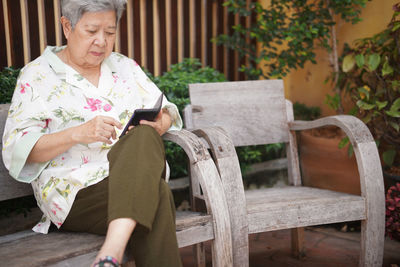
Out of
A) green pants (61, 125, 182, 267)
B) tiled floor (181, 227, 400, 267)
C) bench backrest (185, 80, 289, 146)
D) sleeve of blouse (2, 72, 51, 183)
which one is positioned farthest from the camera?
tiled floor (181, 227, 400, 267)

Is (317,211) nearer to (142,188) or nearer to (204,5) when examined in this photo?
(142,188)

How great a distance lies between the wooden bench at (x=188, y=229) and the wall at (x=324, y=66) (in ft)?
7.61

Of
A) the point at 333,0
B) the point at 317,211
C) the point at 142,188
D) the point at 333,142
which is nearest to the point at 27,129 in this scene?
the point at 142,188

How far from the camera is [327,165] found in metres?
3.14

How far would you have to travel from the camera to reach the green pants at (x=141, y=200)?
1.33 meters

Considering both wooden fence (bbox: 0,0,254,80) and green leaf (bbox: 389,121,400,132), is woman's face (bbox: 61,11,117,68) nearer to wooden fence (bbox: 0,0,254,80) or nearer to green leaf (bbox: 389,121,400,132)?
wooden fence (bbox: 0,0,254,80)

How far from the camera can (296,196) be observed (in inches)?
83.0

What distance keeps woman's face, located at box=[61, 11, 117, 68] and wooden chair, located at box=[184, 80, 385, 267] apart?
575mm

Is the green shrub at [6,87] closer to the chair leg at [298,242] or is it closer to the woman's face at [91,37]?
the woman's face at [91,37]

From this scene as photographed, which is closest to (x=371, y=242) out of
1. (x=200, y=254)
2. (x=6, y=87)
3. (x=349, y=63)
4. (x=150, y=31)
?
(x=200, y=254)

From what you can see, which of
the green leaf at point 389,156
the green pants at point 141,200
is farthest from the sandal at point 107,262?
the green leaf at point 389,156

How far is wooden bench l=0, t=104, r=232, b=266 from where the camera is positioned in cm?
144

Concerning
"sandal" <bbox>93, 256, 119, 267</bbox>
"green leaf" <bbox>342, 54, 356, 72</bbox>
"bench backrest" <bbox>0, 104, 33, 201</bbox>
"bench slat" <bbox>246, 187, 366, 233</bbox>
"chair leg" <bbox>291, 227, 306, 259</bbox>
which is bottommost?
"chair leg" <bbox>291, 227, 306, 259</bbox>

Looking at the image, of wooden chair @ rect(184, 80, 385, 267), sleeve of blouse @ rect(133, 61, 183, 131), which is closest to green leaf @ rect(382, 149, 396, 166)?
wooden chair @ rect(184, 80, 385, 267)
